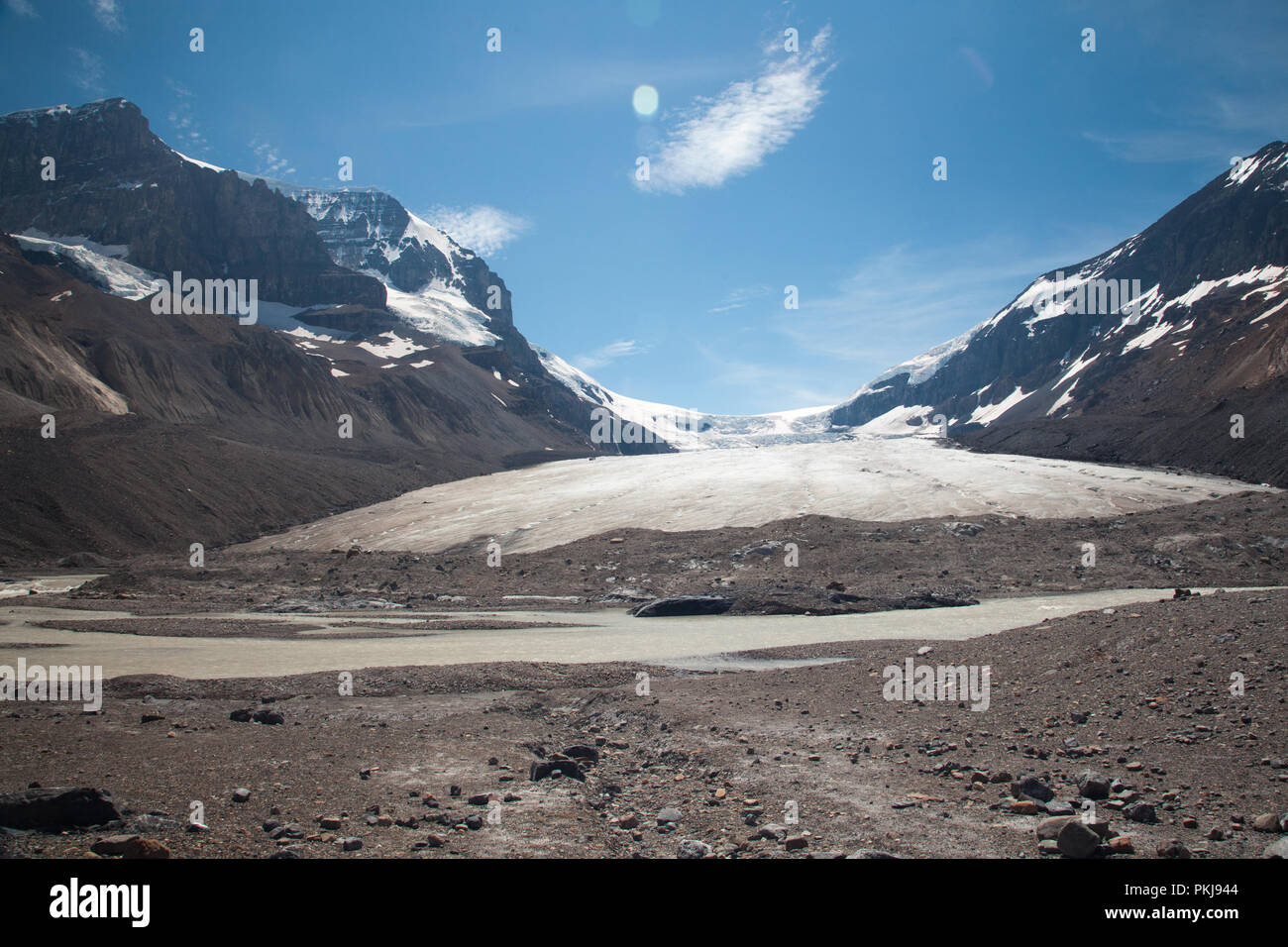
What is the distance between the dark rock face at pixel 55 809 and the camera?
7352 millimetres

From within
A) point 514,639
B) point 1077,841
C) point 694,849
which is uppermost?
point 1077,841

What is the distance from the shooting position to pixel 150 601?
3650cm

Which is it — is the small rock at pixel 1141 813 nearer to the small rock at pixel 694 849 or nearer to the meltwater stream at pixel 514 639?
the small rock at pixel 694 849

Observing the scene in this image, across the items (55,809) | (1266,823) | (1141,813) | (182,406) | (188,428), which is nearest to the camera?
(1266,823)

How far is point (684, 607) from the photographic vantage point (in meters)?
33.8

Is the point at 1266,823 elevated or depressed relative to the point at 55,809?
depressed

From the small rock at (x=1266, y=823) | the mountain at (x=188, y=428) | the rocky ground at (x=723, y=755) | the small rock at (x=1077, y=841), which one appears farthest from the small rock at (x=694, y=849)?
the mountain at (x=188, y=428)

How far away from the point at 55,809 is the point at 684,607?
2750cm

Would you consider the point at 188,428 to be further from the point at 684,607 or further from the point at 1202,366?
the point at 1202,366

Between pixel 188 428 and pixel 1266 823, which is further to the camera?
pixel 188 428

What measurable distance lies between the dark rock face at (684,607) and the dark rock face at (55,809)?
26404 millimetres

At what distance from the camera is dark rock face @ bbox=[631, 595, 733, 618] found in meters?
33.5

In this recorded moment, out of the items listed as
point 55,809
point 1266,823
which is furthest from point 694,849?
point 55,809
